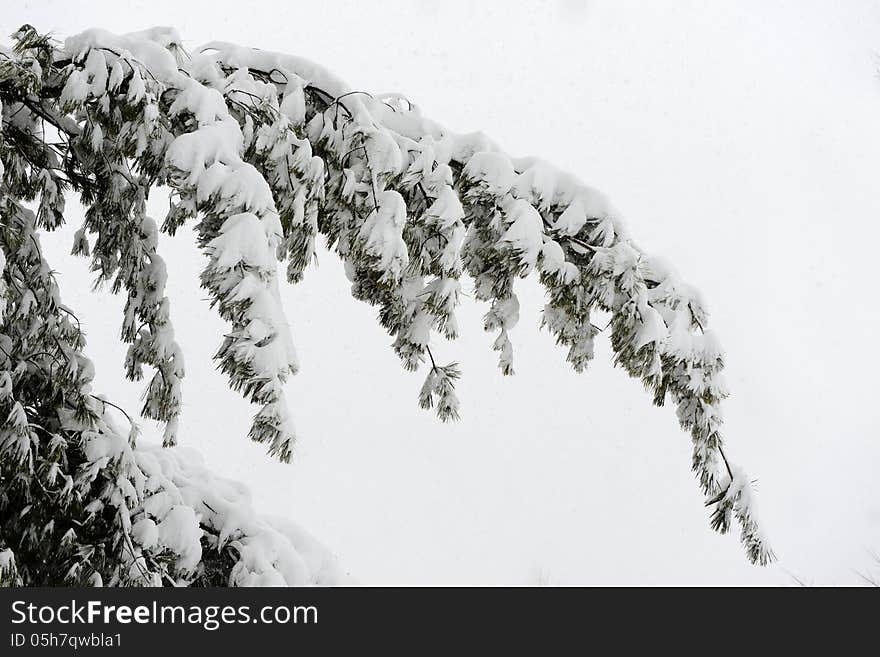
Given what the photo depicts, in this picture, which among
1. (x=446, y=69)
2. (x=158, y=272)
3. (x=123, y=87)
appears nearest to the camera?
(x=123, y=87)

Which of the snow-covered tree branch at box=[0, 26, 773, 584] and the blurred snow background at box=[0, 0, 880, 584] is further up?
the blurred snow background at box=[0, 0, 880, 584]

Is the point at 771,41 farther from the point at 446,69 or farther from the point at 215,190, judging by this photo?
the point at 215,190

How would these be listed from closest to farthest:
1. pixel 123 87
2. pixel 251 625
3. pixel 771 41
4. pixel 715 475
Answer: pixel 123 87
pixel 251 625
pixel 715 475
pixel 771 41

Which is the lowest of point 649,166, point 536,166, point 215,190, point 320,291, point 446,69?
point 215,190

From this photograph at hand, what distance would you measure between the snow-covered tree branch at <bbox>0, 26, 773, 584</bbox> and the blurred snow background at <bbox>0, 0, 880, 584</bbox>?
25128 millimetres

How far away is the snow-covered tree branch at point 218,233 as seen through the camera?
1.66m

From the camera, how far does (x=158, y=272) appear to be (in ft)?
7.11

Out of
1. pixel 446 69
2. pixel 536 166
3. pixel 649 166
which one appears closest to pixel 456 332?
pixel 536 166

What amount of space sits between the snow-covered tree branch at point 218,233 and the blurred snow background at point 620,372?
25.1 meters

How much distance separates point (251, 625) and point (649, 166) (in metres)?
50.0

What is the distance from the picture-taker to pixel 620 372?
33.5 metres

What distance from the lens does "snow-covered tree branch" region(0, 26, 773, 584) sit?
1656 millimetres

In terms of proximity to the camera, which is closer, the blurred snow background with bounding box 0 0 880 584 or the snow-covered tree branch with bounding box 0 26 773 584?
the snow-covered tree branch with bounding box 0 26 773 584

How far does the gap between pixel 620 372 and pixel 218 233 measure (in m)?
33.1
